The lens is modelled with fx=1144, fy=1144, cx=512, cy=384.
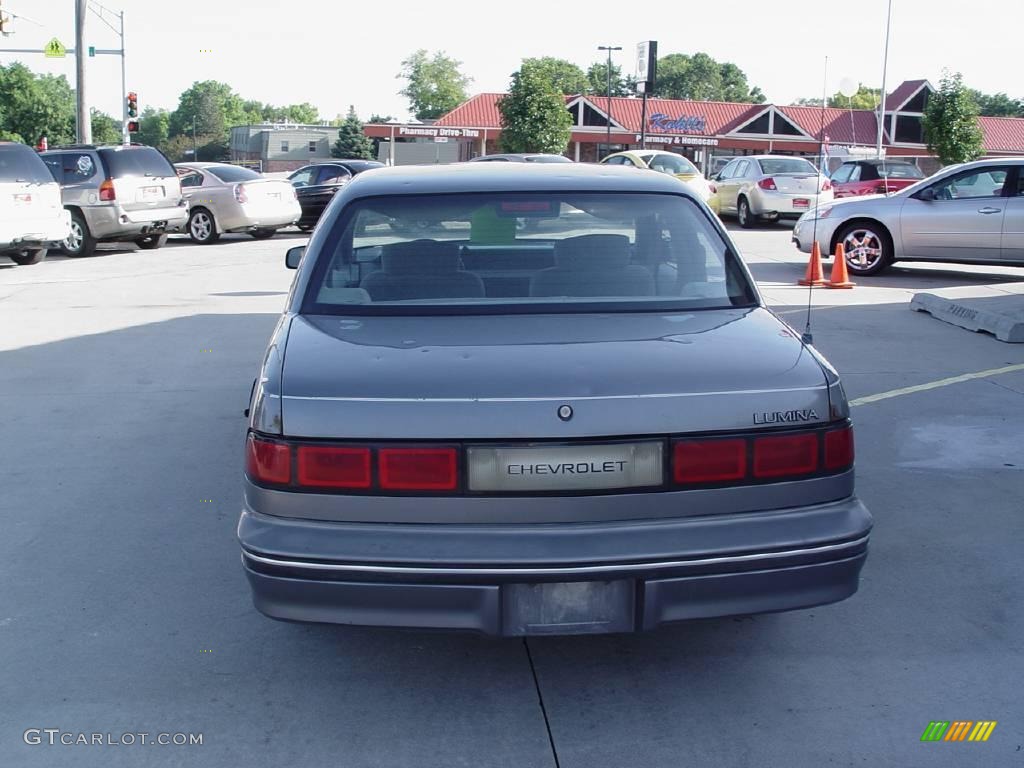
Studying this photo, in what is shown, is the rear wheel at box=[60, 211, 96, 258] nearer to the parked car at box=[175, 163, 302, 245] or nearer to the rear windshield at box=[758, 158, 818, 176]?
the parked car at box=[175, 163, 302, 245]

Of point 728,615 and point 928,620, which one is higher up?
point 728,615

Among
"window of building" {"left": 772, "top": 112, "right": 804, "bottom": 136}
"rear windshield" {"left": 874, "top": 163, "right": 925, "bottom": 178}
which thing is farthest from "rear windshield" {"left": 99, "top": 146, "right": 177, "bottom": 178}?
"window of building" {"left": 772, "top": 112, "right": 804, "bottom": 136}

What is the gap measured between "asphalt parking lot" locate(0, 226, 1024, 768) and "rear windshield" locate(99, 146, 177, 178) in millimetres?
12214

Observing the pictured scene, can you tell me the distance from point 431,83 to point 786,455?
133 meters

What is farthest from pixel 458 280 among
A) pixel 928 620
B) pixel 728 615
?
pixel 928 620

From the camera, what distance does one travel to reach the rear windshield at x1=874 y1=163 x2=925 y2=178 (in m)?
24.2

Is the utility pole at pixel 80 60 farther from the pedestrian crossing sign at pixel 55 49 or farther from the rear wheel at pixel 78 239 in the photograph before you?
the rear wheel at pixel 78 239

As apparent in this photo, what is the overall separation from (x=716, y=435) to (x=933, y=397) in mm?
5086

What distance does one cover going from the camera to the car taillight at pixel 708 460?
10.6 feet

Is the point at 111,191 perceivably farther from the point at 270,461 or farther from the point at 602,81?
the point at 602,81

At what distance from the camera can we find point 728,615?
3.28 m

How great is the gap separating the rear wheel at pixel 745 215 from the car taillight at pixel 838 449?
20.4 metres

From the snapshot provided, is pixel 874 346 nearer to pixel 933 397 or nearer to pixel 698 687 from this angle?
pixel 933 397

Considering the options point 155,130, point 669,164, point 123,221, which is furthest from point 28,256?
point 155,130
